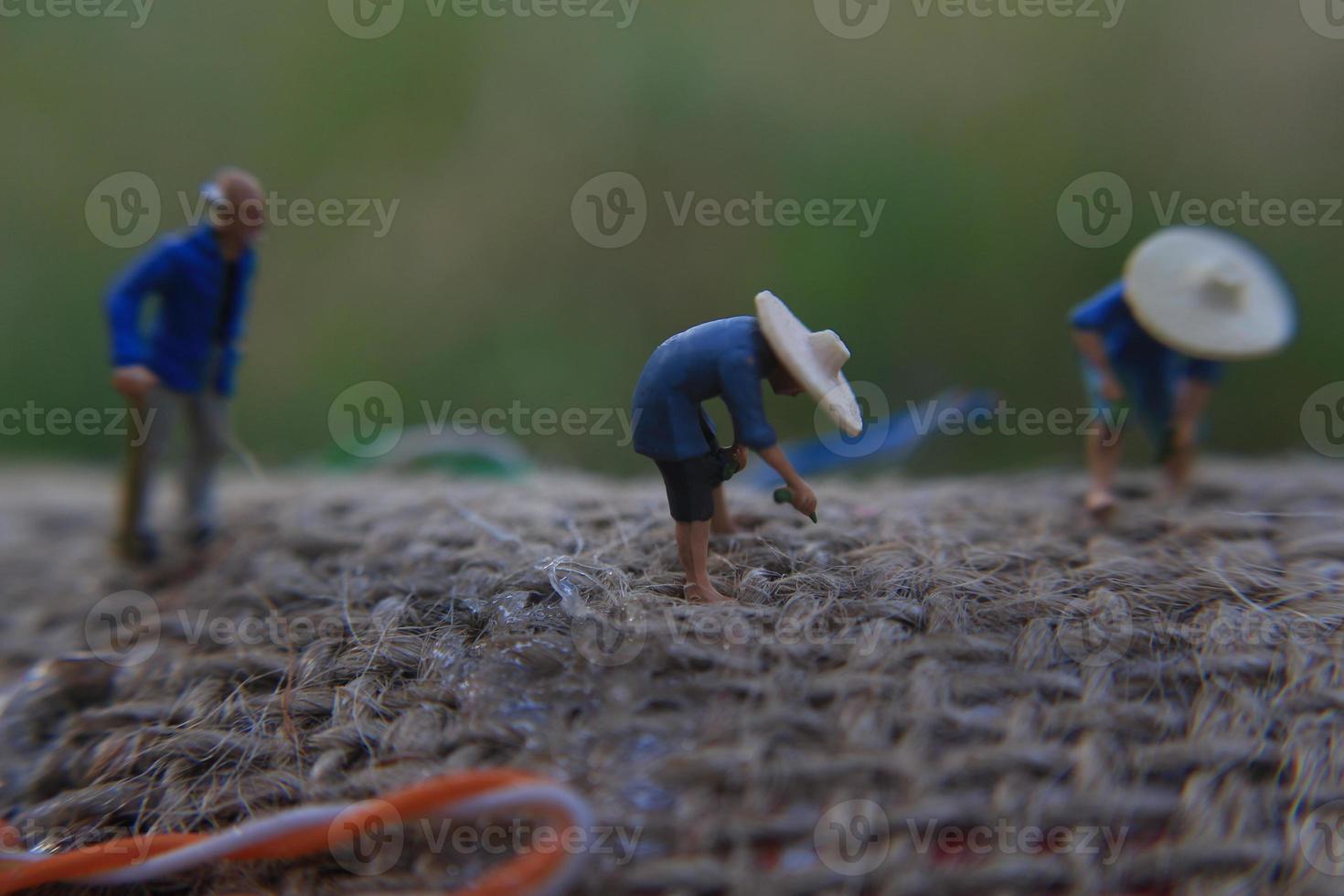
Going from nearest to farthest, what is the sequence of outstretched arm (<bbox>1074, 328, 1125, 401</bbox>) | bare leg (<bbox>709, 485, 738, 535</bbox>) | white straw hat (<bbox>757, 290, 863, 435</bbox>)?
white straw hat (<bbox>757, 290, 863, 435</bbox>) → bare leg (<bbox>709, 485, 738, 535</bbox>) → outstretched arm (<bbox>1074, 328, 1125, 401</bbox>)

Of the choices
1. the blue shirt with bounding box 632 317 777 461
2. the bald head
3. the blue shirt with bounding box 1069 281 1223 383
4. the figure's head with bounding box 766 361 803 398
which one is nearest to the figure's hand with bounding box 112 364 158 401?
the bald head

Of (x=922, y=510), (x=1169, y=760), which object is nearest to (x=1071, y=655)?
(x=1169, y=760)

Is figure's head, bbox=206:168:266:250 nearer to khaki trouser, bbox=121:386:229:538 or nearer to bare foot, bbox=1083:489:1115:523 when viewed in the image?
khaki trouser, bbox=121:386:229:538

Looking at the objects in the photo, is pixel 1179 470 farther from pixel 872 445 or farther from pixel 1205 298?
pixel 872 445

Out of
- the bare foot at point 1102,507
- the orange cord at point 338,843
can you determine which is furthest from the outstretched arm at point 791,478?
the bare foot at point 1102,507

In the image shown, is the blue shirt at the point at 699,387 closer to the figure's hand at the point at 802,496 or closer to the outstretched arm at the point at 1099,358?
the figure's hand at the point at 802,496

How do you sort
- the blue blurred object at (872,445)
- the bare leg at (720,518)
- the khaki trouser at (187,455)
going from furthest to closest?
the blue blurred object at (872,445) < the khaki trouser at (187,455) < the bare leg at (720,518)

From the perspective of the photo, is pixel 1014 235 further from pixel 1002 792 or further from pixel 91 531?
pixel 91 531
